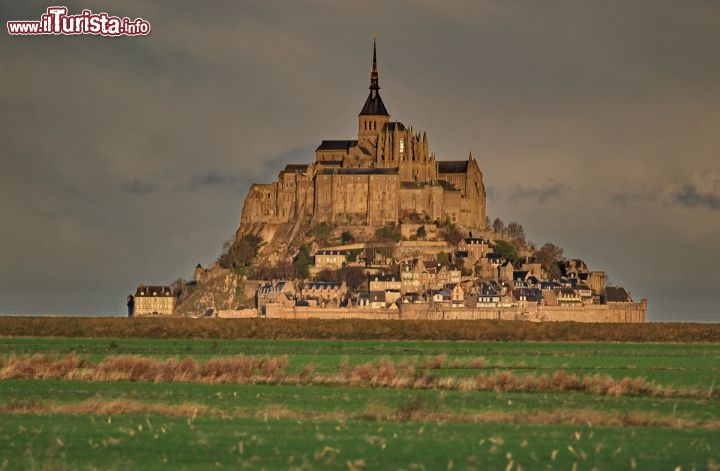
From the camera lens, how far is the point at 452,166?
131250 millimetres

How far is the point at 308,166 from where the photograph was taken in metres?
131

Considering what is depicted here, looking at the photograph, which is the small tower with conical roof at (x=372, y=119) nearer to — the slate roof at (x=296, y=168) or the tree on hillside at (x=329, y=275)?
the slate roof at (x=296, y=168)

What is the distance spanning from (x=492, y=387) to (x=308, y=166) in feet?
331

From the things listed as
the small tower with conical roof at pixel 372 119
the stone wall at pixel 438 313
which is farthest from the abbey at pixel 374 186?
the stone wall at pixel 438 313

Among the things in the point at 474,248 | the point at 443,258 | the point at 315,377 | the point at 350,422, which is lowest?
the point at 350,422

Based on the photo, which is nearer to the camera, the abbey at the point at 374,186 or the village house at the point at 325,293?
the village house at the point at 325,293

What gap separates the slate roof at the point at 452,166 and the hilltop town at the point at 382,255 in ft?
0.50

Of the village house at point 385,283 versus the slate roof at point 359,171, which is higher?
the slate roof at point 359,171

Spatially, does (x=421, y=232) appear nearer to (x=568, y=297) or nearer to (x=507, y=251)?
(x=507, y=251)

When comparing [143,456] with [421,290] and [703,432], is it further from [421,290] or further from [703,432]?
[421,290]

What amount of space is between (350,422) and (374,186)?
10075 centimetres

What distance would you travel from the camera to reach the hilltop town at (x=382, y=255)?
346 feet

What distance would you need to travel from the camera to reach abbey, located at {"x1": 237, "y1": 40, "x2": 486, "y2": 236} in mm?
123250

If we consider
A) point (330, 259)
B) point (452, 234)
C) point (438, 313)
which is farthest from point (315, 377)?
point (452, 234)
